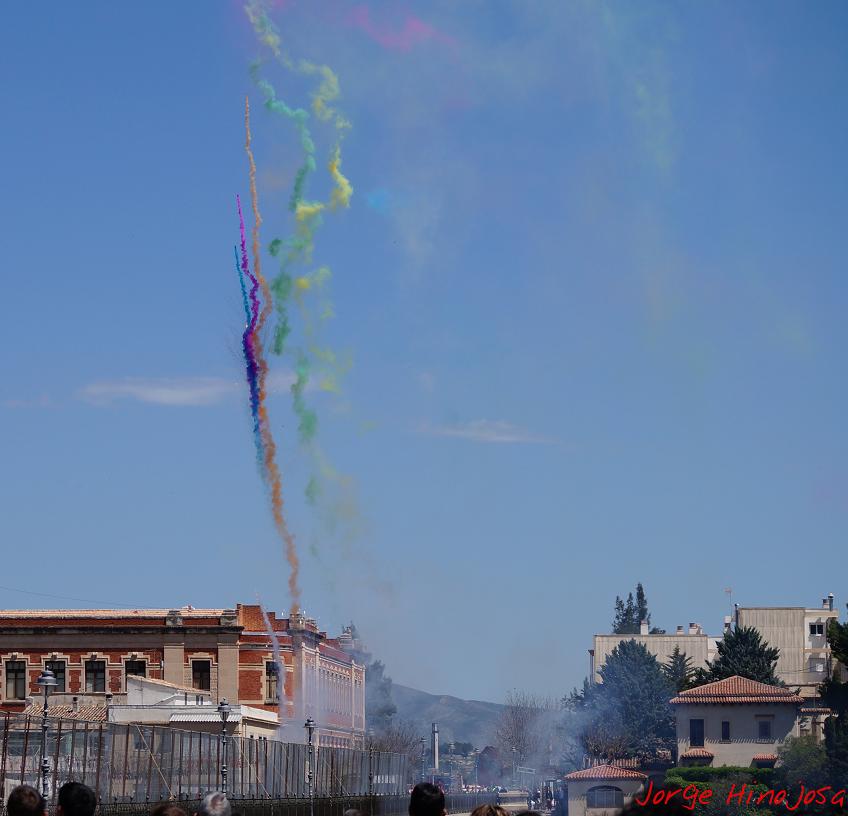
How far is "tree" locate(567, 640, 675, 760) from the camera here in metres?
134

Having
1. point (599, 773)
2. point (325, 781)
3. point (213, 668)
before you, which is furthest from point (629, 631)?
point (325, 781)

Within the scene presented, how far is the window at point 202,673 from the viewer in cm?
9600

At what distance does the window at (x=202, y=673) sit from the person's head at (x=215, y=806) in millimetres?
86276

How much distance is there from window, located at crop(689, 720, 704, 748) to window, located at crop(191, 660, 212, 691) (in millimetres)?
36425

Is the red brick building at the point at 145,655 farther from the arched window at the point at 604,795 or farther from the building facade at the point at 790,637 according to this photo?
the building facade at the point at 790,637

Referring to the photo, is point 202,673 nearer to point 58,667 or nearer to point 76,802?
point 58,667

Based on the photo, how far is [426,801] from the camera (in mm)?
12148

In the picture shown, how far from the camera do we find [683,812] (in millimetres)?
9320

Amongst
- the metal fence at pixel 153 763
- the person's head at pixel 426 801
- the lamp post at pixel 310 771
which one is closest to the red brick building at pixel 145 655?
the metal fence at pixel 153 763

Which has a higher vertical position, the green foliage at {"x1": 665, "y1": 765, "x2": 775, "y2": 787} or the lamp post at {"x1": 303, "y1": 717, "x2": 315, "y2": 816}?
the lamp post at {"x1": 303, "y1": 717, "x2": 315, "y2": 816}

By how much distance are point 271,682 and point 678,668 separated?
232 feet

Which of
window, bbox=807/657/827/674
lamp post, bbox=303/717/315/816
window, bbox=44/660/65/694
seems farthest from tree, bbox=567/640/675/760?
lamp post, bbox=303/717/315/816

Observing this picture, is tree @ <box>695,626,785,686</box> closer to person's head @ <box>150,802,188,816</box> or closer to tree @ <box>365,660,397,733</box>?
tree @ <box>365,660,397,733</box>

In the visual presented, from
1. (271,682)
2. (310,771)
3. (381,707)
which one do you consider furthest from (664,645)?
(310,771)
